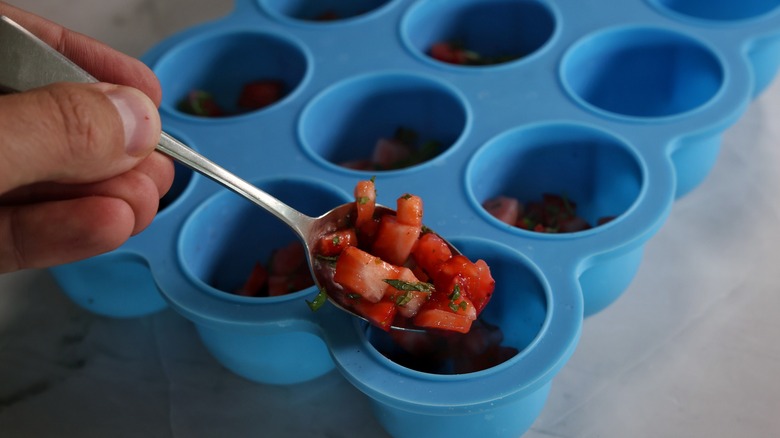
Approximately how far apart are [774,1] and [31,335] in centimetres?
199

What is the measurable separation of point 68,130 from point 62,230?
282 mm

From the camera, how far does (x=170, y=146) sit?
1.24 metres

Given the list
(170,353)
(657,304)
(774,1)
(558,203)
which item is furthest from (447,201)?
(774,1)

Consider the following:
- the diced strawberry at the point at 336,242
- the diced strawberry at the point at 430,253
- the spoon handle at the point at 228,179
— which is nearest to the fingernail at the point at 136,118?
the spoon handle at the point at 228,179

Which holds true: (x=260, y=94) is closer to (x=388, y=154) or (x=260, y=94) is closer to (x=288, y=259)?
(x=388, y=154)

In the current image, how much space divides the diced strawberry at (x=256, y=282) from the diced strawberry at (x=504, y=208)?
A: 0.48m

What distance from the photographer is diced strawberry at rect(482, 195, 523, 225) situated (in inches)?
65.0

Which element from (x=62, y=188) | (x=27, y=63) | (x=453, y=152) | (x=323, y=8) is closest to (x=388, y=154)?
(x=453, y=152)

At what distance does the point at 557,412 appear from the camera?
1436mm

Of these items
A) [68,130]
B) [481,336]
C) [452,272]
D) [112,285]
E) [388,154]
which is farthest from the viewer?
[388,154]

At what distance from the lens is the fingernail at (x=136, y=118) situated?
108 cm

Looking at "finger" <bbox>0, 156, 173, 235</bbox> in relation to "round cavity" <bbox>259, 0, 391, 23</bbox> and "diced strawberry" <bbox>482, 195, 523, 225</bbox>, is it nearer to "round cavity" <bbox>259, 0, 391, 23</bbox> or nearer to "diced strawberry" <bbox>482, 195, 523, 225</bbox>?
"diced strawberry" <bbox>482, 195, 523, 225</bbox>

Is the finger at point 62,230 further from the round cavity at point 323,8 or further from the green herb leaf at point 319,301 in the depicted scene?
the round cavity at point 323,8

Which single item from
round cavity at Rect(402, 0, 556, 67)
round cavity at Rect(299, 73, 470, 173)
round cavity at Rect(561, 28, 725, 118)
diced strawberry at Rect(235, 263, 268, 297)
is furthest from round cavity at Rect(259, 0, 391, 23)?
diced strawberry at Rect(235, 263, 268, 297)
